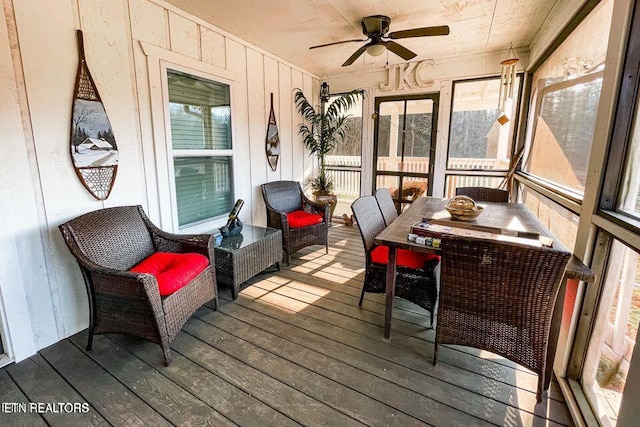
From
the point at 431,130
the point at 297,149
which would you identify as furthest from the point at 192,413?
the point at 431,130

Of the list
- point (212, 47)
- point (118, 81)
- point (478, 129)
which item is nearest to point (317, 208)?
point (212, 47)

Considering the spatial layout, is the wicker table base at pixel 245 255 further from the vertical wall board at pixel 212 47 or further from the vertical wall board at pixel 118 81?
the vertical wall board at pixel 212 47

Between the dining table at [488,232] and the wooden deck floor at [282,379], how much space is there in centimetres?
28

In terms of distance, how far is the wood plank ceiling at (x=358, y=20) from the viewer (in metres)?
2.72

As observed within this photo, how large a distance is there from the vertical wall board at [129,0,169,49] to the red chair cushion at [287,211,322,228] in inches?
84.9

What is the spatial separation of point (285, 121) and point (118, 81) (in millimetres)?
2454

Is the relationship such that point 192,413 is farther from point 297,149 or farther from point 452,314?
point 297,149

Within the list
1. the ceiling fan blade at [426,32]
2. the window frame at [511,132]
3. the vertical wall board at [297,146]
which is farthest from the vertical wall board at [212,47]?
the window frame at [511,132]

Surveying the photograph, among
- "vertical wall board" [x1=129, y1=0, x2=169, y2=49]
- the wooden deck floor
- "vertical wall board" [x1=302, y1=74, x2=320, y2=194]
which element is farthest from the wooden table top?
"vertical wall board" [x1=129, y1=0, x2=169, y2=49]

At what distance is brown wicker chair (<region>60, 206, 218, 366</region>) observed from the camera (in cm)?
186

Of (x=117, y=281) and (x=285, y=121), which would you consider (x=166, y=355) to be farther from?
(x=285, y=121)

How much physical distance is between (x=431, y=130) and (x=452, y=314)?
3593mm

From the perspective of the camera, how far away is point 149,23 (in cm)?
262

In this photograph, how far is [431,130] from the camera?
4.70 metres
